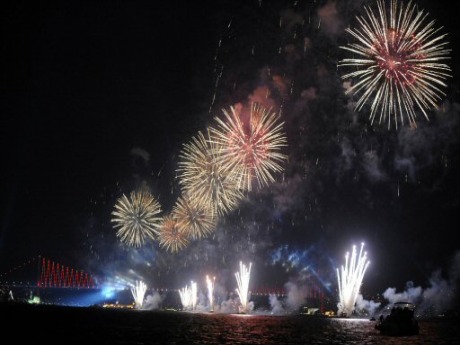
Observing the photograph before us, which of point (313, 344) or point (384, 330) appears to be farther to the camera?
point (384, 330)

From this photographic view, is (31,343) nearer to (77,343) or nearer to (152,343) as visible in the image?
(77,343)

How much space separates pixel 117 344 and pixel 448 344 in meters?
47.6

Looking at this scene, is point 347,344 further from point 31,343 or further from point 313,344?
point 31,343

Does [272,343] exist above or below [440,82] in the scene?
below

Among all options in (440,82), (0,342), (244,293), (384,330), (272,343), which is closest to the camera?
(440,82)

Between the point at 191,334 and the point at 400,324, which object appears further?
the point at 400,324

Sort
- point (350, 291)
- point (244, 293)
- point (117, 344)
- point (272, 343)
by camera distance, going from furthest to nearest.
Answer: point (244, 293)
point (350, 291)
point (272, 343)
point (117, 344)

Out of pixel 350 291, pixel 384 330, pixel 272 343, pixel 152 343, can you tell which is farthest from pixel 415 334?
pixel 152 343

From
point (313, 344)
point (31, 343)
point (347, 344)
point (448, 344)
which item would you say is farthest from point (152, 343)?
point (448, 344)

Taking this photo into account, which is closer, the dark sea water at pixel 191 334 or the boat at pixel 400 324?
the dark sea water at pixel 191 334

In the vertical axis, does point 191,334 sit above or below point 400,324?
below

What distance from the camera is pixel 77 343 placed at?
58781 millimetres

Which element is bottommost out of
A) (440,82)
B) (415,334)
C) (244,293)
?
(415,334)

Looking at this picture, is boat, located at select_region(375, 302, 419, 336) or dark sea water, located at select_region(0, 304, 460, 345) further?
boat, located at select_region(375, 302, 419, 336)
